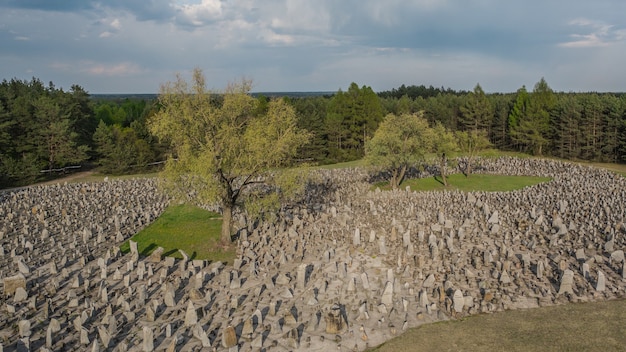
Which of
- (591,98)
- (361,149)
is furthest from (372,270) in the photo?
(591,98)

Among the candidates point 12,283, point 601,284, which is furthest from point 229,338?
point 601,284

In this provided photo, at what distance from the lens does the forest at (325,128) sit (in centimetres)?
4712

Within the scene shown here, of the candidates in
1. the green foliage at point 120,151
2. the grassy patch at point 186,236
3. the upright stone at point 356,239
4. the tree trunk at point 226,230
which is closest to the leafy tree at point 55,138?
the green foliage at point 120,151

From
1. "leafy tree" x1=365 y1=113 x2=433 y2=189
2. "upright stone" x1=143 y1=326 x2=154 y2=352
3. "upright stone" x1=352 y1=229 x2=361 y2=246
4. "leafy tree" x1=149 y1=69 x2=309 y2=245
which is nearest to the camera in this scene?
"upright stone" x1=143 y1=326 x2=154 y2=352

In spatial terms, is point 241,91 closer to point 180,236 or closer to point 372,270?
point 180,236

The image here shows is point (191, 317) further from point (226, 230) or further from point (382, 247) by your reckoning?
point (382, 247)

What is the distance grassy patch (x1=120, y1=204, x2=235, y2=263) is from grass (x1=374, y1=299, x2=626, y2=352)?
33.0 feet

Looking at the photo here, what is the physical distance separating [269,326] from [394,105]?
2777 inches

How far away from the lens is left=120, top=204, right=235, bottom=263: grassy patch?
2127 centimetres

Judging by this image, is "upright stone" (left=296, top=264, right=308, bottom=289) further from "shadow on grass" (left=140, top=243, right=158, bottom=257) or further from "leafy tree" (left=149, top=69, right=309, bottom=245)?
"shadow on grass" (left=140, top=243, right=158, bottom=257)

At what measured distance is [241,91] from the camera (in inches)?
823

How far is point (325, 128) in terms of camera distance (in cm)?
6234

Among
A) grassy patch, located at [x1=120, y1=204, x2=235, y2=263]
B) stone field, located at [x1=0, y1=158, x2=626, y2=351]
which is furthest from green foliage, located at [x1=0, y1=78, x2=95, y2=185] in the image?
grassy patch, located at [x1=120, y1=204, x2=235, y2=263]

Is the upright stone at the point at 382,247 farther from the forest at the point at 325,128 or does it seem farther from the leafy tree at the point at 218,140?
the forest at the point at 325,128
